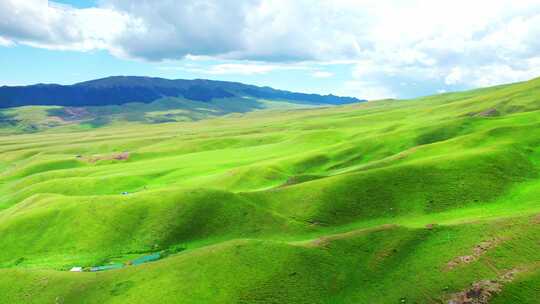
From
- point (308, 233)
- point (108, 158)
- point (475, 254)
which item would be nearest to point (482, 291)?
point (475, 254)

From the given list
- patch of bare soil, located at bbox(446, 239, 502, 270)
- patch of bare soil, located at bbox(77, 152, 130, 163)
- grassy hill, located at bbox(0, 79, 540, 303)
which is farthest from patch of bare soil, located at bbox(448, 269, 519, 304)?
patch of bare soil, located at bbox(77, 152, 130, 163)

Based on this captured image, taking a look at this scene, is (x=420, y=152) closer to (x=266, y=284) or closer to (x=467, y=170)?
(x=467, y=170)

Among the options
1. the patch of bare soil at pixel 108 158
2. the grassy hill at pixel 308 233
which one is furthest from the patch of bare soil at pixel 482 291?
the patch of bare soil at pixel 108 158

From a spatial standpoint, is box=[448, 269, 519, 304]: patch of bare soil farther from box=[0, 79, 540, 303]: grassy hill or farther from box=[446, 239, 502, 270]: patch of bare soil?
box=[446, 239, 502, 270]: patch of bare soil

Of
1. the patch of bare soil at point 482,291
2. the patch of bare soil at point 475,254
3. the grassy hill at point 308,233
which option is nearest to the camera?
the patch of bare soil at point 482,291

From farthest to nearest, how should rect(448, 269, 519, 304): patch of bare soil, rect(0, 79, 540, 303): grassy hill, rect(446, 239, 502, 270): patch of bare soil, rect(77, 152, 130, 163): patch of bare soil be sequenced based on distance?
rect(77, 152, 130, 163): patch of bare soil < rect(446, 239, 502, 270): patch of bare soil < rect(0, 79, 540, 303): grassy hill < rect(448, 269, 519, 304): patch of bare soil

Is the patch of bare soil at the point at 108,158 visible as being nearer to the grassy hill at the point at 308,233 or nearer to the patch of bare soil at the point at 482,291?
the grassy hill at the point at 308,233
